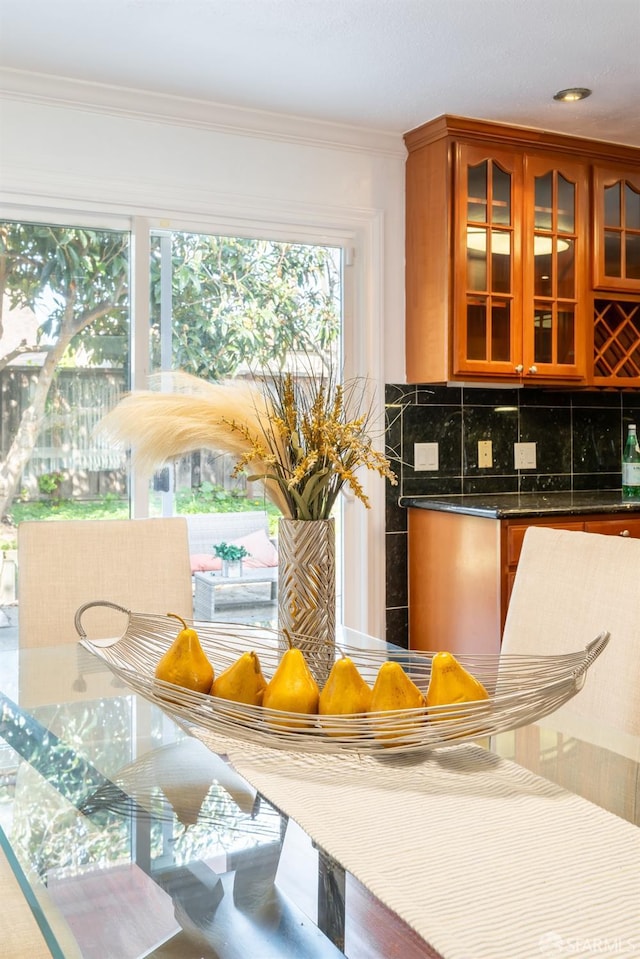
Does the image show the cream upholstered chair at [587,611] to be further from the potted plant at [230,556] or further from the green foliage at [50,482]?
the green foliage at [50,482]

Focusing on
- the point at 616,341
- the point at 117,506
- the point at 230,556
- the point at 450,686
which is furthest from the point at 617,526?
the point at 450,686

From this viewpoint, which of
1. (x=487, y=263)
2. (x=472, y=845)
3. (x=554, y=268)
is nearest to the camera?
(x=472, y=845)

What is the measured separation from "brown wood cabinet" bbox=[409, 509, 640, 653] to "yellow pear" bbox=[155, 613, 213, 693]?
1957 mm

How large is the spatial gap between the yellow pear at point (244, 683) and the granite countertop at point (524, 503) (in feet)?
6.88

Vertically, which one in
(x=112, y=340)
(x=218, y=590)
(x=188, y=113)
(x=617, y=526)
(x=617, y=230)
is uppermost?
(x=188, y=113)

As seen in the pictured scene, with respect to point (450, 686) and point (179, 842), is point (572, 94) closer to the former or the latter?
point (450, 686)

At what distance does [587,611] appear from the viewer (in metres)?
1.75

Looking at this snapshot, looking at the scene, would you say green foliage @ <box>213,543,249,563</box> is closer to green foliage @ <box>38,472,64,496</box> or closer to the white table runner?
green foliage @ <box>38,472,64,496</box>

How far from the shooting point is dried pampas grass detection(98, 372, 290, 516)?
163 cm

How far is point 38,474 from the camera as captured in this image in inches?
126

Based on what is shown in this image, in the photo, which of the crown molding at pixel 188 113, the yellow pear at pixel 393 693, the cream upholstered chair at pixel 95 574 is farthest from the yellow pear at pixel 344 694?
the crown molding at pixel 188 113

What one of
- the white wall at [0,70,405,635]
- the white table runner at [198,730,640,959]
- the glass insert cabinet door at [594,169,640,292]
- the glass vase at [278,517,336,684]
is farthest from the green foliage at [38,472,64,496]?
the glass insert cabinet door at [594,169,640,292]

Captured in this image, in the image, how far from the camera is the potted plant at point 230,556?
3.47 metres

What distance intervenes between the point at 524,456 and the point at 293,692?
119 inches
